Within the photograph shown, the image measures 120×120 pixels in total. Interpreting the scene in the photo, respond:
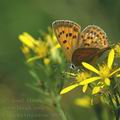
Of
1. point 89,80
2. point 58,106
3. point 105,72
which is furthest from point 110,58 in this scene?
point 58,106

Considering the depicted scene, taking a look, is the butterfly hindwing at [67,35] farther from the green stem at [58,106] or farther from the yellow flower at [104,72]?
the green stem at [58,106]

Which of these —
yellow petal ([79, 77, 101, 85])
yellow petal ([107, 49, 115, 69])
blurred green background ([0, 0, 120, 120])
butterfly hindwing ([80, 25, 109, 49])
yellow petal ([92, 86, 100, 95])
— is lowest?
yellow petal ([92, 86, 100, 95])

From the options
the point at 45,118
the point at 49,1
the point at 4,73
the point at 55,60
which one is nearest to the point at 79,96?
the point at 45,118

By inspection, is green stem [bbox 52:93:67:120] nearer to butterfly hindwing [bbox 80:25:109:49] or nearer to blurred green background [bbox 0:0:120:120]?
butterfly hindwing [bbox 80:25:109:49]

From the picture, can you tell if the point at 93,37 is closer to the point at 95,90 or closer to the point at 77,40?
the point at 77,40

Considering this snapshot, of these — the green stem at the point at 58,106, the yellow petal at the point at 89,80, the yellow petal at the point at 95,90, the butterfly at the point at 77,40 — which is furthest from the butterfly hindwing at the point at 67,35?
the green stem at the point at 58,106

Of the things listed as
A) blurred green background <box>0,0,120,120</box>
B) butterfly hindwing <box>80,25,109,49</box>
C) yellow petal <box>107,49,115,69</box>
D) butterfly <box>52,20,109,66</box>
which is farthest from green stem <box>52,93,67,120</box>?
blurred green background <box>0,0,120,120</box>
